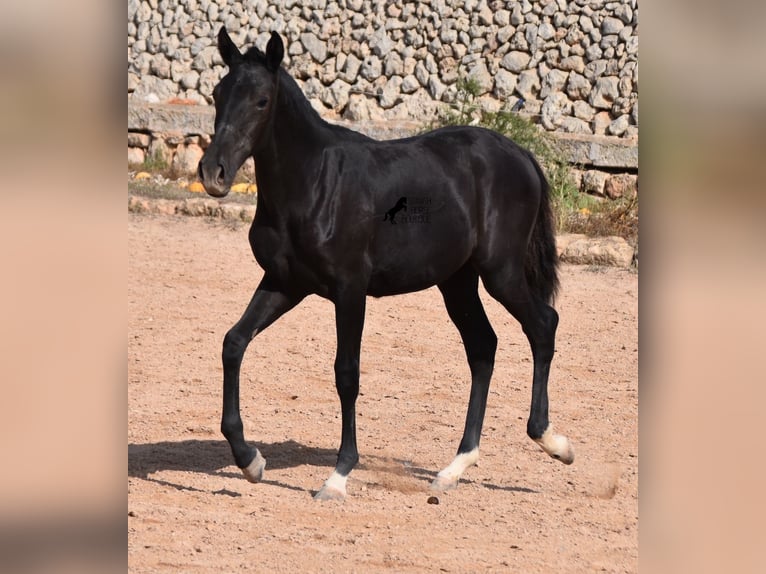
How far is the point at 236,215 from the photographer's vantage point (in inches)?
446

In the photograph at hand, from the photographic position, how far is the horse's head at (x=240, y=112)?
459cm

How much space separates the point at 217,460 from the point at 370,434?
1.06 m

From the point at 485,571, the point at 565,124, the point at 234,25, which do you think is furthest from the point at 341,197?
the point at 234,25

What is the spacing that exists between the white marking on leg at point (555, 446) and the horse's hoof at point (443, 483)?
0.49 m

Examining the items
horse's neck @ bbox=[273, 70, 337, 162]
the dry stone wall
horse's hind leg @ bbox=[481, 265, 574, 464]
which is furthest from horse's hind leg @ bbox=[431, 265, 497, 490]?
the dry stone wall

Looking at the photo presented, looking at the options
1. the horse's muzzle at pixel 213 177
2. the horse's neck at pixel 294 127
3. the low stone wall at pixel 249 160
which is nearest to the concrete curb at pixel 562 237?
the low stone wall at pixel 249 160

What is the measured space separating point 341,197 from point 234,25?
9567 mm

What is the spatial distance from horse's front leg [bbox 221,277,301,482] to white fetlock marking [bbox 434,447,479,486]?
3.06 ft

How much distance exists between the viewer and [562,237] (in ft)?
35.1

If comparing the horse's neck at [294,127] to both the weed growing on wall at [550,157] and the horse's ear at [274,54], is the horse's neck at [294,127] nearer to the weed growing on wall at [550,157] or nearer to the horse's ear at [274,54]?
the horse's ear at [274,54]

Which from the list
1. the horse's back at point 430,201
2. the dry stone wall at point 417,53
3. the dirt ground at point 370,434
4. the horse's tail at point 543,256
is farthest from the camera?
the dry stone wall at point 417,53

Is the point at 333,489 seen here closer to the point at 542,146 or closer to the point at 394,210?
the point at 394,210

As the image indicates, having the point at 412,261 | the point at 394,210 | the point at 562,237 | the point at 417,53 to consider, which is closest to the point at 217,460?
the point at 412,261

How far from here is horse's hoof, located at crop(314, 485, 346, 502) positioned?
5.09 metres
